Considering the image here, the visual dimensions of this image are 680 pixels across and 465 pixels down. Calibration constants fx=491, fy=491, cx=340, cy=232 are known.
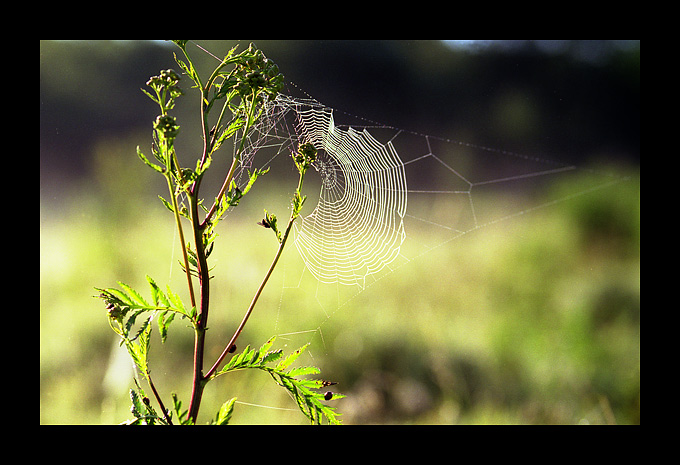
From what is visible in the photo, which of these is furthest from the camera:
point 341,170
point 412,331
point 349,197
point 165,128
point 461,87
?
point 461,87

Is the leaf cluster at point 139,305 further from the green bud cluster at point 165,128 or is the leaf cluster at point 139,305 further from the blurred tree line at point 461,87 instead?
the blurred tree line at point 461,87

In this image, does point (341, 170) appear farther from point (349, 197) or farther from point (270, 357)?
point (270, 357)

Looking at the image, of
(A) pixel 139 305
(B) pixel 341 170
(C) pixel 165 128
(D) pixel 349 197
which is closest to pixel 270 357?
(A) pixel 139 305

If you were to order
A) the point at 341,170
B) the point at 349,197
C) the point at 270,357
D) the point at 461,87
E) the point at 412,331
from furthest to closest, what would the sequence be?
the point at 461,87 < the point at 412,331 < the point at 349,197 < the point at 341,170 < the point at 270,357

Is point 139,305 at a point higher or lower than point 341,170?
lower

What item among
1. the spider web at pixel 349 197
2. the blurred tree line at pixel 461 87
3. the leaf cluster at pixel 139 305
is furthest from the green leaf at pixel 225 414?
the blurred tree line at pixel 461 87

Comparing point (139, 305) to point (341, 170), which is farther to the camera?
point (341, 170)

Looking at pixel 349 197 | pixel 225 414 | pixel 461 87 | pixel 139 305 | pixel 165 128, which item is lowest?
pixel 225 414

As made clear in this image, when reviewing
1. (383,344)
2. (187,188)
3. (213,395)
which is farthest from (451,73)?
(187,188)

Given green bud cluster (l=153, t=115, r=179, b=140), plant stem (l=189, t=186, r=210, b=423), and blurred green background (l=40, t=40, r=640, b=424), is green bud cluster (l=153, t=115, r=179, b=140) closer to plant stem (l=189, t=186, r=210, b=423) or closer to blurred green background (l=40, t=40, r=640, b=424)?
plant stem (l=189, t=186, r=210, b=423)

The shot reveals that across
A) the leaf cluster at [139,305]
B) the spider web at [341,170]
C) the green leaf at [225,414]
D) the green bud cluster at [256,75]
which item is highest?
the spider web at [341,170]
